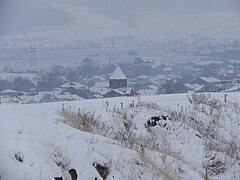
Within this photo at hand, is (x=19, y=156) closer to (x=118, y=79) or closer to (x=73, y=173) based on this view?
(x=73, y=173)

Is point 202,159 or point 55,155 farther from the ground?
point 55,155

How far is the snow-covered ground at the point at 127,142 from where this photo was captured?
23.9 feet

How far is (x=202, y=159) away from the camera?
12141mm

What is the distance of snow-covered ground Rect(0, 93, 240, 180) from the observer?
7285 mm

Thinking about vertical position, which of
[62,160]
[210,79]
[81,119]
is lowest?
[210,79]

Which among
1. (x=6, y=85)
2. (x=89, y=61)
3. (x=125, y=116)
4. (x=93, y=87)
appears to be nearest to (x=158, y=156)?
(x=125, y=116)

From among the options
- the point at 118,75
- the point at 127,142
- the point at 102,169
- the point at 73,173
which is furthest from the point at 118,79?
the point at 73,173

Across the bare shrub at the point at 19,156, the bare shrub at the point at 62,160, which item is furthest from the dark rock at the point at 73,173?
the bare shrub at the point at 19,156

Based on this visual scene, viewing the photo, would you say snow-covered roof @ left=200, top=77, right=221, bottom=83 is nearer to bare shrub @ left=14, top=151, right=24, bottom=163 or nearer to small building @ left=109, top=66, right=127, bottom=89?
small building @ left=109, top=66, right=127, bottom=89

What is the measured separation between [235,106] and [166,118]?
4.52 metres

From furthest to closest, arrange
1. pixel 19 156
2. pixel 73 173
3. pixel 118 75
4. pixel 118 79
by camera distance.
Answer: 1. pixel 118 75
2. pixel 118 79
3. pixel 73 173
4. pixel 19 156

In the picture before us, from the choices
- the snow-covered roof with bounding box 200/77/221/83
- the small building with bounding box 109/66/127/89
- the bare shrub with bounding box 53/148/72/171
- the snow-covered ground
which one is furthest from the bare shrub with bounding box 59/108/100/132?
the small building with bounding box 109/66/127/89

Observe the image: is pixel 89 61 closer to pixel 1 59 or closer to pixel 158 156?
pixel 1 59

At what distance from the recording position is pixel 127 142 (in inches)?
420
